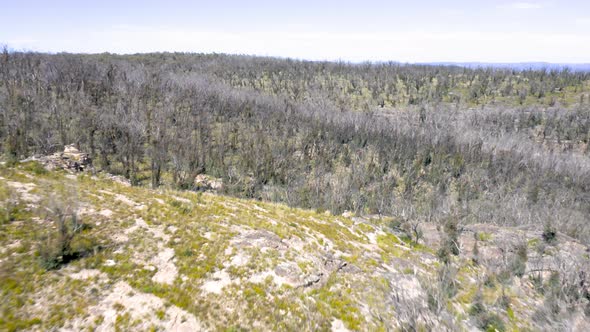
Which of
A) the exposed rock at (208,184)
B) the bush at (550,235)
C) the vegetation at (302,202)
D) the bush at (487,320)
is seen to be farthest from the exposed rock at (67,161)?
the bush at (550,235)

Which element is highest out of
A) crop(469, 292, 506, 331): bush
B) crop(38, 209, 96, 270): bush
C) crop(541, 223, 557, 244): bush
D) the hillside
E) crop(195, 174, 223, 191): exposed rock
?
crop(38, 209, 96, 270): bush

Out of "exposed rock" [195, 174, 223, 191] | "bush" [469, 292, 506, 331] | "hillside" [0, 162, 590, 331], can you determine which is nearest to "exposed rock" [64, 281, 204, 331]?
"hillside" [0, 162, 590, 331]

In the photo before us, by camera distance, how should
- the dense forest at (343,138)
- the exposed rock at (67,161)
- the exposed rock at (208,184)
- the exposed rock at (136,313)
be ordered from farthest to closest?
the dense forest at (343,138), the exposed rock at (208,184), the exposed rock at (67,161), the exposed rock at (136,313)

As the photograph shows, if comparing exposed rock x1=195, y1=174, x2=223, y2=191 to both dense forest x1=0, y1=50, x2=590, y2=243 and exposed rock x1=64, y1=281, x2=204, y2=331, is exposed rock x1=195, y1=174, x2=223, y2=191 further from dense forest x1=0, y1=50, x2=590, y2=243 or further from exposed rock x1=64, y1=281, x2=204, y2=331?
exposed rock x1=64, y1=281, x2=204, y2=331

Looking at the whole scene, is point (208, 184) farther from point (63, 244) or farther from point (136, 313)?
point (136, 313)

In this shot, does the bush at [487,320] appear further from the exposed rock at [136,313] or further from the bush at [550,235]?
the bush at [550,235]

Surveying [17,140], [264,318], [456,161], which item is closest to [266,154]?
[17,140]

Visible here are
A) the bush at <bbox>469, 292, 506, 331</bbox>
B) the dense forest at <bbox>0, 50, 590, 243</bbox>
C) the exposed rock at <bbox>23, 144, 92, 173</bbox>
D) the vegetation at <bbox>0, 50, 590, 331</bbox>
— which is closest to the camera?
the vegetation at <bbox>0, 50, 590, 331</bbox>
